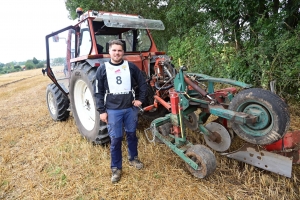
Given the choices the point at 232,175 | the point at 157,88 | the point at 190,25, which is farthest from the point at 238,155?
the point at 190,25

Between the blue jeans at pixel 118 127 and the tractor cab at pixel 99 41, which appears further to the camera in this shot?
the tractor cab at pixel 99 41

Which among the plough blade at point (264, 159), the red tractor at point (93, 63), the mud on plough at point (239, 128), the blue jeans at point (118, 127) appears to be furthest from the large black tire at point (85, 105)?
the plough blade at point (264, 159)

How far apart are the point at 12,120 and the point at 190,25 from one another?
5.42 meters

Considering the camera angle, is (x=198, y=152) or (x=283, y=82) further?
(x=283, y=82)

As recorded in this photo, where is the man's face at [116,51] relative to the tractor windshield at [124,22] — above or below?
below

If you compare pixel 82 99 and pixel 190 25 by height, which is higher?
pixel 190 25

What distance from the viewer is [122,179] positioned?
240cm

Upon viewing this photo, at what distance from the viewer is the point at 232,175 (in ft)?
7.75

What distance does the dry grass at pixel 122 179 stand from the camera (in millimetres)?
2113

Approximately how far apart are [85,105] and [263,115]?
2695mm

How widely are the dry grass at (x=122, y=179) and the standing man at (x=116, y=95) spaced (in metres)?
0.26

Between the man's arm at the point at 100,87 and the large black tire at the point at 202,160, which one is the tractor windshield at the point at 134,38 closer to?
the man's arm at the point at 100,87

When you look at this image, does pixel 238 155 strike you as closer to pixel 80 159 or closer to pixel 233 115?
pixel 233 115

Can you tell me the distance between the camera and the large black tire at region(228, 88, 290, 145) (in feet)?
5.70
